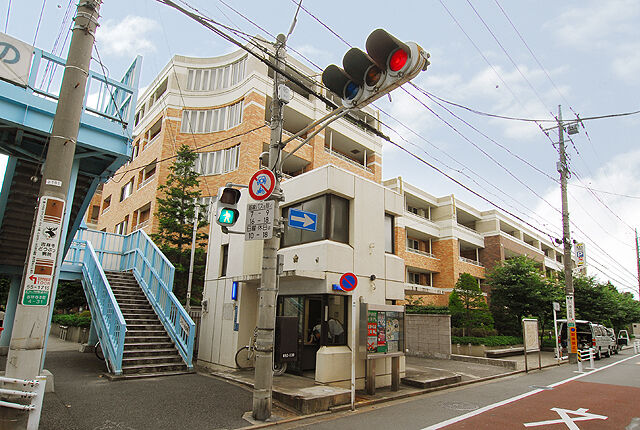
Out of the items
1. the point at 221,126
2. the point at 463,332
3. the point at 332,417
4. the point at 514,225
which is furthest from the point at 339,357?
the point at 514,225

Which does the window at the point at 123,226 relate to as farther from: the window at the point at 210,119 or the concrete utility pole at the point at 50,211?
the concrete utility pole at the point at 50,211

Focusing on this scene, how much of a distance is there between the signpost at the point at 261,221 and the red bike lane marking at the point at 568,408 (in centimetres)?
492

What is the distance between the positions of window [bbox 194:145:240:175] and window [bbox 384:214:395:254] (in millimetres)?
13845

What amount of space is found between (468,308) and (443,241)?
38.9ft

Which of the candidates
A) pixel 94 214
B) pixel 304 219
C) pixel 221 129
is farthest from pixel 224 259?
pixel 94 214

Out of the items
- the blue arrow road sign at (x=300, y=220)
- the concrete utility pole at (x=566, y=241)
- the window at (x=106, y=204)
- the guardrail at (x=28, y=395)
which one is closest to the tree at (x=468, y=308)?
the concrete utility pole at (x=566, y=241)

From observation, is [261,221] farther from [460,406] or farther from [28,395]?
[460,406]

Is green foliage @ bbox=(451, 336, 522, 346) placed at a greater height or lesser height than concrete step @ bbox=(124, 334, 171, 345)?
lesser

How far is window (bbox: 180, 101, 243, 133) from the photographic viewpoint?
2583 cm

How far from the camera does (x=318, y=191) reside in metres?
11.2

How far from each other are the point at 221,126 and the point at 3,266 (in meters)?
16.1

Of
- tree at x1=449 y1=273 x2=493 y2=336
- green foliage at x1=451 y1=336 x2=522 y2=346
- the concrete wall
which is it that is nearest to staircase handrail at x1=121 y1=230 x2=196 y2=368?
the concrete wall

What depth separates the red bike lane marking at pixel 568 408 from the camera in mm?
7574

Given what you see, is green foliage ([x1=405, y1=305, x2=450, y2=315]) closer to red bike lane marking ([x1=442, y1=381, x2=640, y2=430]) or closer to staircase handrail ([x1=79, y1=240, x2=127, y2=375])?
red bike lane marking ([x1=442, y1=381, x2=640, y2=430])
